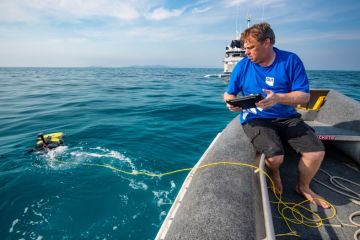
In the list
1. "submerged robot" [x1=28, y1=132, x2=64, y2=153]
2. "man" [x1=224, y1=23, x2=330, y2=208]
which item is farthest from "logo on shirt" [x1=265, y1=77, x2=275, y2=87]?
"submerged robot" [x1=28, y1=132, x2=64, y2=153]

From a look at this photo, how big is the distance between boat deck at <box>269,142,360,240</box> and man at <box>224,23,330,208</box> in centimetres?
16

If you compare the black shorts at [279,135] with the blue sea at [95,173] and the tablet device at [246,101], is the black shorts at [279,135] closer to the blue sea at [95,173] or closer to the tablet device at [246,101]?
the tablet device at [246,101]

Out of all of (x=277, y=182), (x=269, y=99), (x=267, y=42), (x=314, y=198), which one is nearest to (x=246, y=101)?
(x=269, y=99)

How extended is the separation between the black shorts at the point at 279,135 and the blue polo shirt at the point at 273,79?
9 cm

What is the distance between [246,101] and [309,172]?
1085 millimetres

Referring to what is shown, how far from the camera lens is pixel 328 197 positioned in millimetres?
2680

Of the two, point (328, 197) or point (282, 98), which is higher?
point (282, 98)

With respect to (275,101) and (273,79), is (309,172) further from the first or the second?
(273,79)

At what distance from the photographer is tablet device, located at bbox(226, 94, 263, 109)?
2.31 meters

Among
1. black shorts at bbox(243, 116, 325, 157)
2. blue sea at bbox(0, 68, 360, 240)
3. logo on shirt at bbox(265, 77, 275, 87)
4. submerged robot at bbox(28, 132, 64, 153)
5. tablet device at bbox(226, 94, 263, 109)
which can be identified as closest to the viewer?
tablet device at bbox(226, 94, 263, 109)

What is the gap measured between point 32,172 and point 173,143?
10.8 ft

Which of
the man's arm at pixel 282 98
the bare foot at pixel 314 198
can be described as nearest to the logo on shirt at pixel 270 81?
the man's arm at pixel 282 98

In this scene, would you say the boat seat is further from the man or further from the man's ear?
the man's ear

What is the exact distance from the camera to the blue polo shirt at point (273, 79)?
2459mm
